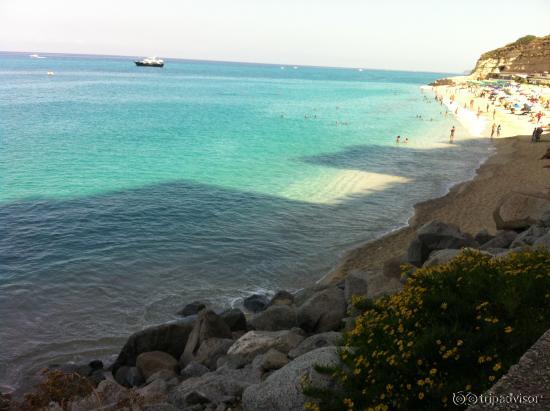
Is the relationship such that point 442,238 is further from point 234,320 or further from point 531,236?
point 234,320

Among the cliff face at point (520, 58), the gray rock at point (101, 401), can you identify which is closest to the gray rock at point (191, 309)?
the gray rock at point (101, 401)

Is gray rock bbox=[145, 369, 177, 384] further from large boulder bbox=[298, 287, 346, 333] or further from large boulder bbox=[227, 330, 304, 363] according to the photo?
large boulder bbox=[298, 287, 346, 333]

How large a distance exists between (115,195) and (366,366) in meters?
26.4

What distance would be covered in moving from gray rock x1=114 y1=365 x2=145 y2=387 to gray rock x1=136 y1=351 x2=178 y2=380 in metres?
0.11

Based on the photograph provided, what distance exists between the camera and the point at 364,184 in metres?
34.2

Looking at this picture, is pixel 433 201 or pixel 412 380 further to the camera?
pixel 433 201

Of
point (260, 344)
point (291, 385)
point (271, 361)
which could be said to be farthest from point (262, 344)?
point (291, 385)

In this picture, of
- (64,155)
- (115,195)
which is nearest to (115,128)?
(64,155)

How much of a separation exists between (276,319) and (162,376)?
3.26 m

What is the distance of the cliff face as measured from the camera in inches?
5359

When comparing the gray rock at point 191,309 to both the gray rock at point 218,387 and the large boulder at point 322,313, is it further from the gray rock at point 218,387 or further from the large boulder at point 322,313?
the gray rock at point 218,387

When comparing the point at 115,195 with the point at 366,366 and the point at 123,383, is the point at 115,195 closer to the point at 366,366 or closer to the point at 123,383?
the point at 123,383

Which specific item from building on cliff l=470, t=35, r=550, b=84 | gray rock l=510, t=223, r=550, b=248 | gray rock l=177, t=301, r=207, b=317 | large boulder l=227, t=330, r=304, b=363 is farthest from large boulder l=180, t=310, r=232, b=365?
building on cliff l=470, t=35, r=550, b=84

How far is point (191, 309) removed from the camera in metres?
16.4
